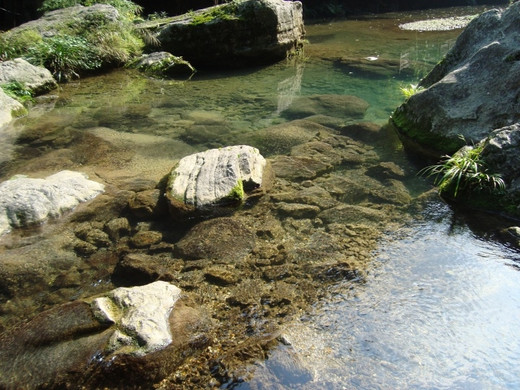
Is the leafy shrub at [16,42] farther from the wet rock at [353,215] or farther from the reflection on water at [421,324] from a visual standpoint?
the reflection on water at [421,324]

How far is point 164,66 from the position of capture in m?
11.2

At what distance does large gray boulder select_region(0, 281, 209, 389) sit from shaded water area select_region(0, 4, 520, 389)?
186 mm

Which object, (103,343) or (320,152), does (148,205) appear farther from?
(320,152)

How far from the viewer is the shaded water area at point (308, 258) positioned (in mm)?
3074

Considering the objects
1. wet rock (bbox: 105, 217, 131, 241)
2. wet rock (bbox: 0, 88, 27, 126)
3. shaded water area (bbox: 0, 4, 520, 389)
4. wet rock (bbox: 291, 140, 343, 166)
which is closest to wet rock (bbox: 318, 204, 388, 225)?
shaded water area (bbox: 0, 4, 520, 389)

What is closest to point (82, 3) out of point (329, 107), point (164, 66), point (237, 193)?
point (164, 66)

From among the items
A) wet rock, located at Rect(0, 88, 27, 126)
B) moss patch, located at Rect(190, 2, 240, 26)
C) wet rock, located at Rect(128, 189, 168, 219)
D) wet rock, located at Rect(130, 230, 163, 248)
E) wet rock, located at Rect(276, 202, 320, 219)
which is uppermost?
moss patch, located at Rect(190, 2, 240, 26)

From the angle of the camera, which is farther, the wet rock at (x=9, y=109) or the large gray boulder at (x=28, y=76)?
the large gray boulder at (x=28, y=76)

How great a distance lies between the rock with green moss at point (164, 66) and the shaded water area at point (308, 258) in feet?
9.71

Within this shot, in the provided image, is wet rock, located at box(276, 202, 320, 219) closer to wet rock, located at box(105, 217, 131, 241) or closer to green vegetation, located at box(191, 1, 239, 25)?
wet rock, located at box(105, 217, 131, 241)

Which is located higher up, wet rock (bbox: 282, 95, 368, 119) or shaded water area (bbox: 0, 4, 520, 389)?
wet rock (bbox: 282, 95, 368, 119)

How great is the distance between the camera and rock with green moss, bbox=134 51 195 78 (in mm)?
11164

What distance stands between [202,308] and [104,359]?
2.94ft

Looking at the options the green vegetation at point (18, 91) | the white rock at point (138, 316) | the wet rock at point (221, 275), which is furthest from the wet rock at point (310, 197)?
the green vegetation at point (18, 91)
